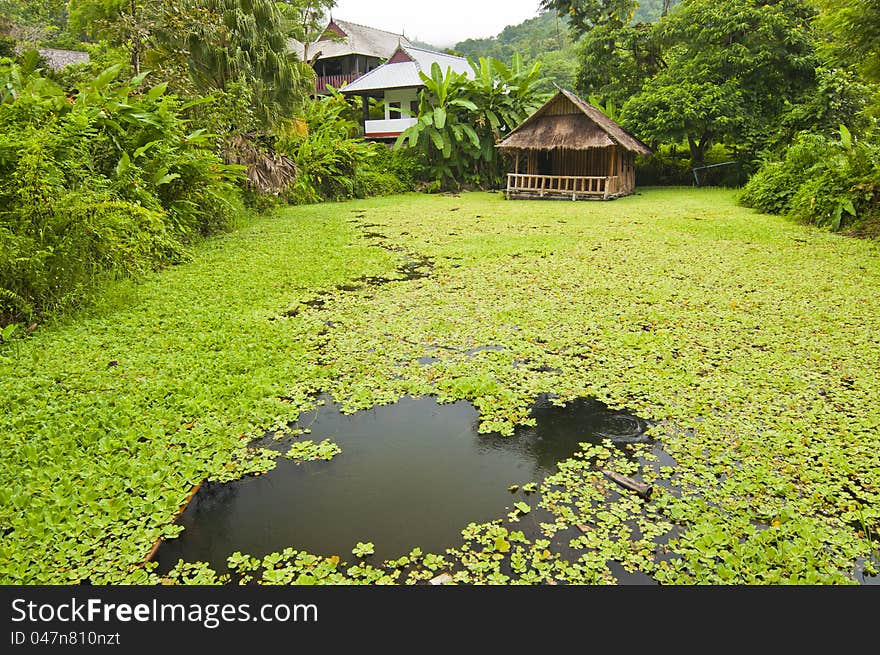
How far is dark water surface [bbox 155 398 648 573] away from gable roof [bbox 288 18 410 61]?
28539 millimetres

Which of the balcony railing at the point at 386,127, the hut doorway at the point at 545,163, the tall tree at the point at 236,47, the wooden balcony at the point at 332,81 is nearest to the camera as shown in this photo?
the tall tree at the point at 236,47

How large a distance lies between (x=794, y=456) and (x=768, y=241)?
726 centimetres

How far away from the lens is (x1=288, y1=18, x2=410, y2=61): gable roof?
2928 centimetres

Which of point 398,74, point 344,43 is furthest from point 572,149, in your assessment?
point 344,43

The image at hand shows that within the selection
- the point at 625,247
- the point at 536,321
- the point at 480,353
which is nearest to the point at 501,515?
the point at 480,353

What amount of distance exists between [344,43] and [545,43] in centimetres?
2480

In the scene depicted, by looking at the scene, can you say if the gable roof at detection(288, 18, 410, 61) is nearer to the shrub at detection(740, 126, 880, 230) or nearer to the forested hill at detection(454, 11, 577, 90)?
the forested hill at detection(454, 11, 577, 90)

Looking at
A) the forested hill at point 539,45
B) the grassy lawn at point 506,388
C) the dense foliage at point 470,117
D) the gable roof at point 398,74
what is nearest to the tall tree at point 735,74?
the dense foliage at point 470,117

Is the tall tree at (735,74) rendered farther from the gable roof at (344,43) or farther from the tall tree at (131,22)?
the gable roof at (344,43)

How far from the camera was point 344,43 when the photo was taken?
1158 inches

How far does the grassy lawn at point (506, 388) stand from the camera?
2633 mm

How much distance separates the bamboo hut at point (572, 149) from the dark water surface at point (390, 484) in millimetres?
14012

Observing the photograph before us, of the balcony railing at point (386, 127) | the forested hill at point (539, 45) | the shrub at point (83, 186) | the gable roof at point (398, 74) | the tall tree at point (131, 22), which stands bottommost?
the shrub at point (83, 186)

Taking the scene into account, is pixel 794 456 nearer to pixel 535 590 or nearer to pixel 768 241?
pixel 535 590
